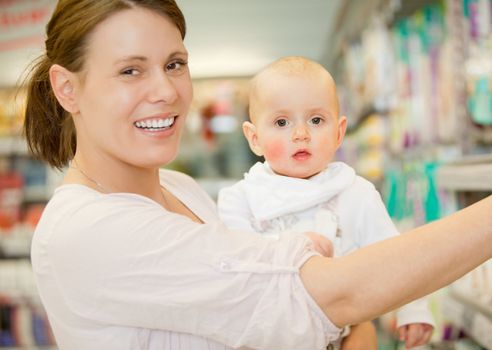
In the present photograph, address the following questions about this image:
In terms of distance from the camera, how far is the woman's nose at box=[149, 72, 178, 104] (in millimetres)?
1393

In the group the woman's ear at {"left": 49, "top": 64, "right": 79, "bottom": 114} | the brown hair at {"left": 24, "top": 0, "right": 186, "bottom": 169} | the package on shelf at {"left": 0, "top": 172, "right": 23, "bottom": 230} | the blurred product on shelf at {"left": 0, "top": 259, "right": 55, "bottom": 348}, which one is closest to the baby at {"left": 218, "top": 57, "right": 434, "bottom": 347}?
the brown hair at {"left": 24, "top": 0, "right": 186, "bottom": 169}

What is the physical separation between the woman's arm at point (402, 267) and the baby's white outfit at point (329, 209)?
24 centimetres

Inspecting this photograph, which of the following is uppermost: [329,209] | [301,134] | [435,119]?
[435,119]

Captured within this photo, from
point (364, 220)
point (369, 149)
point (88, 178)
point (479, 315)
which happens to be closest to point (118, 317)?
point (88, 178)

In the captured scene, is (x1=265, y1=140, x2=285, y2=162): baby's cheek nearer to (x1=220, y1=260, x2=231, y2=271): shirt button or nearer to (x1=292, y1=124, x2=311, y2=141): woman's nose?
(x1=292, y1=124, x2=311, y2=141): woman's nose

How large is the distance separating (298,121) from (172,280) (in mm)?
392

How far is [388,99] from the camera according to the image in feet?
12.2

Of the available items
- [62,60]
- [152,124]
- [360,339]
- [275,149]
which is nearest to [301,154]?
[275,149]

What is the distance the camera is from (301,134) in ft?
4.60

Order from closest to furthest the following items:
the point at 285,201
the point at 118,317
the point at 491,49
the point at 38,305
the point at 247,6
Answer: the point at 118,317
the point at 285,201
the point at 491,49
the point at 38,305
the point at 247,6

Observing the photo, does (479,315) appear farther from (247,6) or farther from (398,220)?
(247,6)

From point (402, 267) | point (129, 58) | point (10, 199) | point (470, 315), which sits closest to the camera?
point (402, 267)

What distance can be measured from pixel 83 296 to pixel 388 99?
2648 mm

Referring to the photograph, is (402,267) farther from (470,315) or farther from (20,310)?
(20,310)
